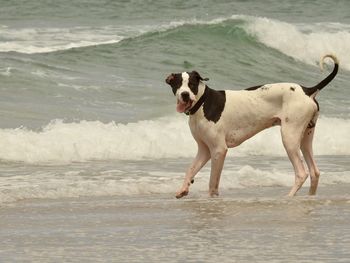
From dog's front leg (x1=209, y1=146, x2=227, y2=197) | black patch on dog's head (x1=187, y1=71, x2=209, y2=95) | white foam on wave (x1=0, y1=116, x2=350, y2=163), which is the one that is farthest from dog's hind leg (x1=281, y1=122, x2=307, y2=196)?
white foam on wave (x1=0, y1=116, x2=350, y2=163)

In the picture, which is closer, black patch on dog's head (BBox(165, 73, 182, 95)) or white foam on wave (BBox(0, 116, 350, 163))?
black patch on dog's head (BBox(165, 73, 182, 95))

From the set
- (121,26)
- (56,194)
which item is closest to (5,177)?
(56,194)

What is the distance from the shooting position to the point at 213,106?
438 inches

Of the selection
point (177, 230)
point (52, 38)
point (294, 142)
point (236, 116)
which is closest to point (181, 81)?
point (236, 116)

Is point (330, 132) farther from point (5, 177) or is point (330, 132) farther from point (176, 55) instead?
point (176, 55)

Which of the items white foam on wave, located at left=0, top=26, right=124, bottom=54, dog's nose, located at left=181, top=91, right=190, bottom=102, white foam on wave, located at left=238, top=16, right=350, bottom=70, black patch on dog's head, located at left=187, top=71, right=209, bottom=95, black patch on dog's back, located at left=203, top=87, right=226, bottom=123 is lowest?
white foam on wave, located at left=238, top=16, right=350, bottom=70

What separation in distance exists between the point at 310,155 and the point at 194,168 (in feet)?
3.99

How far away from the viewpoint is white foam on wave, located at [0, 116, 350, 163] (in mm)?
14945

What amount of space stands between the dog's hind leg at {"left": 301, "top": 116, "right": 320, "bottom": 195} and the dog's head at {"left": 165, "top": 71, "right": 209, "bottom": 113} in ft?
3.89

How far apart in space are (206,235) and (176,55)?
55.9ft

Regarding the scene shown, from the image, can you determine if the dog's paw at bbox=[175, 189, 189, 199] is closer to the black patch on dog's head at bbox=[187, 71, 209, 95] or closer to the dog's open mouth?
the dog's open mouth

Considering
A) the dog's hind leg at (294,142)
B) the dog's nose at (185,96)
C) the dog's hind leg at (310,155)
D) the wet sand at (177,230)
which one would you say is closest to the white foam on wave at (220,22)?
the dog's hind leg at (310,155)

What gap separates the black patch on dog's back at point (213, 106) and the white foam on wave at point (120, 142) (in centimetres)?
379

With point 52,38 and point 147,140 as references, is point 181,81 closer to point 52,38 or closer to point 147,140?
point 147,140
